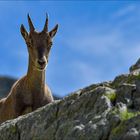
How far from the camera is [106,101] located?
11.5 m

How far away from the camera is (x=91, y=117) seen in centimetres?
1141

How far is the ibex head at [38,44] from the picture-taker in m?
21.6

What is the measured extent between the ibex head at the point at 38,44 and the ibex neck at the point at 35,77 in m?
0.21

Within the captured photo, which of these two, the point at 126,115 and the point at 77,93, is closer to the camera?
Result: the point at 126,115

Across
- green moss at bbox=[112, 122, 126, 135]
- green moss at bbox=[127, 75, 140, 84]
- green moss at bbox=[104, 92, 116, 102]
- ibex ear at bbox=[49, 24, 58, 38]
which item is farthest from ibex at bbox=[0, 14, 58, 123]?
green moss at bbox=[112, 122, 126, 135]

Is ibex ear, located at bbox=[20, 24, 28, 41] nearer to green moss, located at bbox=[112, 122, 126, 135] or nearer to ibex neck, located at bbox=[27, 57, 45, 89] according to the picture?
ibex neck, located at bbox=[27, 57, 45, 89]

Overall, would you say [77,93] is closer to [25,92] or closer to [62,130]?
[62,130]

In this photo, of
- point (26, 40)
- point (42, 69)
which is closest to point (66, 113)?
point (42, 69)

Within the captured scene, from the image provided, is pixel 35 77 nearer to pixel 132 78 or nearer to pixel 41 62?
pixel 41 62

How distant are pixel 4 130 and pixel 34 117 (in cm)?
82

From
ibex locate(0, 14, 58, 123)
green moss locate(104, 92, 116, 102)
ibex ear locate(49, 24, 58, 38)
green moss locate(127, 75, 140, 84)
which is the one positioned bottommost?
green moss locate(104, 92, 116, 102)

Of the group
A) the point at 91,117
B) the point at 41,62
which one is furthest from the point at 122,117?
the point at 41,62

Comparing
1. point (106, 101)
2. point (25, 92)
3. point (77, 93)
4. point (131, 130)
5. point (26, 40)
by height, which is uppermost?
point (26, 40)

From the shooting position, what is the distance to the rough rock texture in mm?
10852
